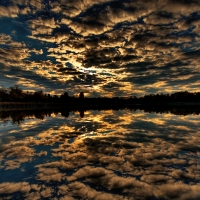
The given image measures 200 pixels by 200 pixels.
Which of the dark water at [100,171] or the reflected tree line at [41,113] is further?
the reflected tree line at [41,113]

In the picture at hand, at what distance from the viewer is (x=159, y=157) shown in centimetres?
926

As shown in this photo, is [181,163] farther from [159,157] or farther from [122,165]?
[122,165]

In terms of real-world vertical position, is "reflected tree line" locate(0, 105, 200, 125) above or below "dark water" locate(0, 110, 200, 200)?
above

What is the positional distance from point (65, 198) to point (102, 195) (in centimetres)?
107

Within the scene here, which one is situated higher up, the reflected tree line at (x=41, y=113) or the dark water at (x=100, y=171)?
the reflected tree line at (x=41, y=113)

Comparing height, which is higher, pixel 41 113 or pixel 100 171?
pixel 41 113

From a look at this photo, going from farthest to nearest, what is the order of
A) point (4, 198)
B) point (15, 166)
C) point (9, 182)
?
1. point (15, 166)
2. point (9, 182)
3. point (4, 198)

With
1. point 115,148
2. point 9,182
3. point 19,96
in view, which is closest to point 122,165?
point 115,148

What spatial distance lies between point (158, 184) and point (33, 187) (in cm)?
411

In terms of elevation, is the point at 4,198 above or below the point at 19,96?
below

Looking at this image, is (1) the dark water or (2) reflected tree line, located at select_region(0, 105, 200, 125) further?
(2) reflected tree line, located at select_region(0, 105, 200, 125)

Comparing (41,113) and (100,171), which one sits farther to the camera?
(41,113)

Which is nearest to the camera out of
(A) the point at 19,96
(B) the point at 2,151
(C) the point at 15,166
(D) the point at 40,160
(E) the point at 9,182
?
(E) the point at 9,182

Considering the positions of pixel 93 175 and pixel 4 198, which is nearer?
pixel 4 198
